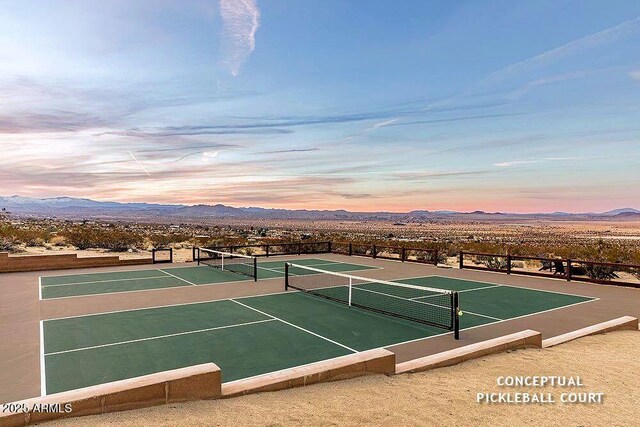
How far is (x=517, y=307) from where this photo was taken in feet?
41.9

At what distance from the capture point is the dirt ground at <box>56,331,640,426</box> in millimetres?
4984

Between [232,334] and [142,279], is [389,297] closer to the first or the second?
[232,334]

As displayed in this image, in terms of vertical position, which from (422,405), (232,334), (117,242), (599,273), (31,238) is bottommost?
(599,273)

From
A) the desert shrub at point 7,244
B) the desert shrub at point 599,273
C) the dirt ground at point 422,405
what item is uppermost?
the desert shrub at point 7,244

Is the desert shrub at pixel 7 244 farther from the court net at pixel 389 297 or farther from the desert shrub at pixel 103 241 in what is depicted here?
the court net at pixel 389 297

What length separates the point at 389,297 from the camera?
14.1 m

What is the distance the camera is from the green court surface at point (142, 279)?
15383 mm

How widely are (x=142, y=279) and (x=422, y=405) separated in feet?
47.4

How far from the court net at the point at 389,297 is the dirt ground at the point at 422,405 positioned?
2.75 meters

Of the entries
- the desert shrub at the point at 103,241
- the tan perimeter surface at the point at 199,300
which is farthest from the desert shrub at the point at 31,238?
the tan perimeter surface at the point at 199,300

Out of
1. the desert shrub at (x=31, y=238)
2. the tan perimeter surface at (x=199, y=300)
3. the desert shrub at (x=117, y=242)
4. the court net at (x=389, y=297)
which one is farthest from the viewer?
the desert shrub at (x=31, y=238)

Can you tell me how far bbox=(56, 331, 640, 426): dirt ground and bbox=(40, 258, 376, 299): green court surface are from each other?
1110 centimetres

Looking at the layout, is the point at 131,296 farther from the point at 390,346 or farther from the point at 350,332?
the point at 390,346

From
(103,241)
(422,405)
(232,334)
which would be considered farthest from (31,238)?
(422,405)
